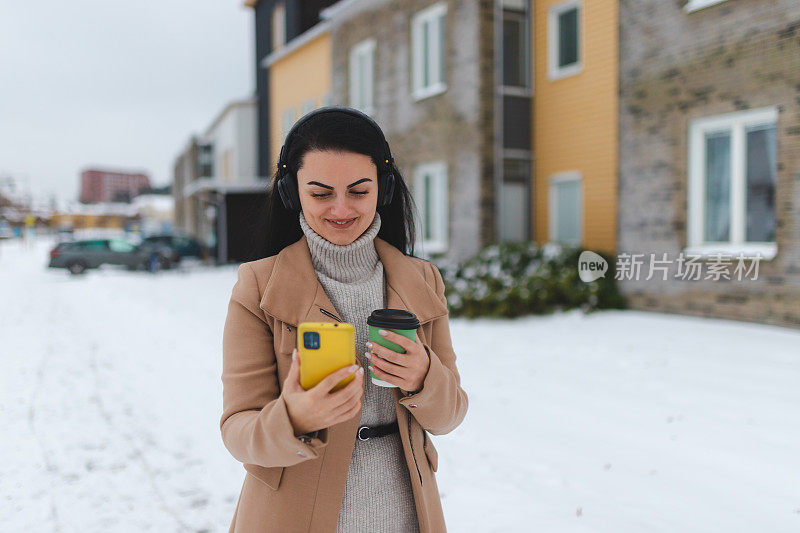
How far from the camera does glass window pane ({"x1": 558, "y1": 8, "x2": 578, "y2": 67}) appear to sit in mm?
12641

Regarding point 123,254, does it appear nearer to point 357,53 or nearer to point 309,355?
point 357,53

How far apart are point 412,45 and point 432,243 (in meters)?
4.81

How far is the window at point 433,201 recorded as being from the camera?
14391 mm

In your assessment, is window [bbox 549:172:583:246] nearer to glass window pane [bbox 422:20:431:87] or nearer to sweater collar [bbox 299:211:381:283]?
glass window pane [bbox 422:20:431:87]

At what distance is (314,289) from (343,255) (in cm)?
14

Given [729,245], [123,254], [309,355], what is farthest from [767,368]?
[123,254]

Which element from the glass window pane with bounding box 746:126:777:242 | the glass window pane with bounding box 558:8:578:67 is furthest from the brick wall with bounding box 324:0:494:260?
the glass window pane with bounding box 746:126:777:242

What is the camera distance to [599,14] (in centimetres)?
1169

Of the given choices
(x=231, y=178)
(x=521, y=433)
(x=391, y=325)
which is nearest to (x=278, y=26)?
(x=231, y=178)

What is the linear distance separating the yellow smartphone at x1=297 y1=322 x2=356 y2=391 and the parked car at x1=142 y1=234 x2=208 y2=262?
26.1 metres

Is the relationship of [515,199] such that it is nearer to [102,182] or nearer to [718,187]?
[718,187]

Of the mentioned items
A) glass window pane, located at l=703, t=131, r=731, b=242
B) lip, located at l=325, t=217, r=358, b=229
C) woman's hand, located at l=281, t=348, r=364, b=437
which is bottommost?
woman's hand, located at l=281, t=348, r=364, b=437

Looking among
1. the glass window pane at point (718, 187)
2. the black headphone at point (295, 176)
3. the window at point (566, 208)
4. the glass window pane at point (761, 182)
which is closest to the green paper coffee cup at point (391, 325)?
the black headphone at point (295, 176)

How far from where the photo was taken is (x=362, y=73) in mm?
17516
